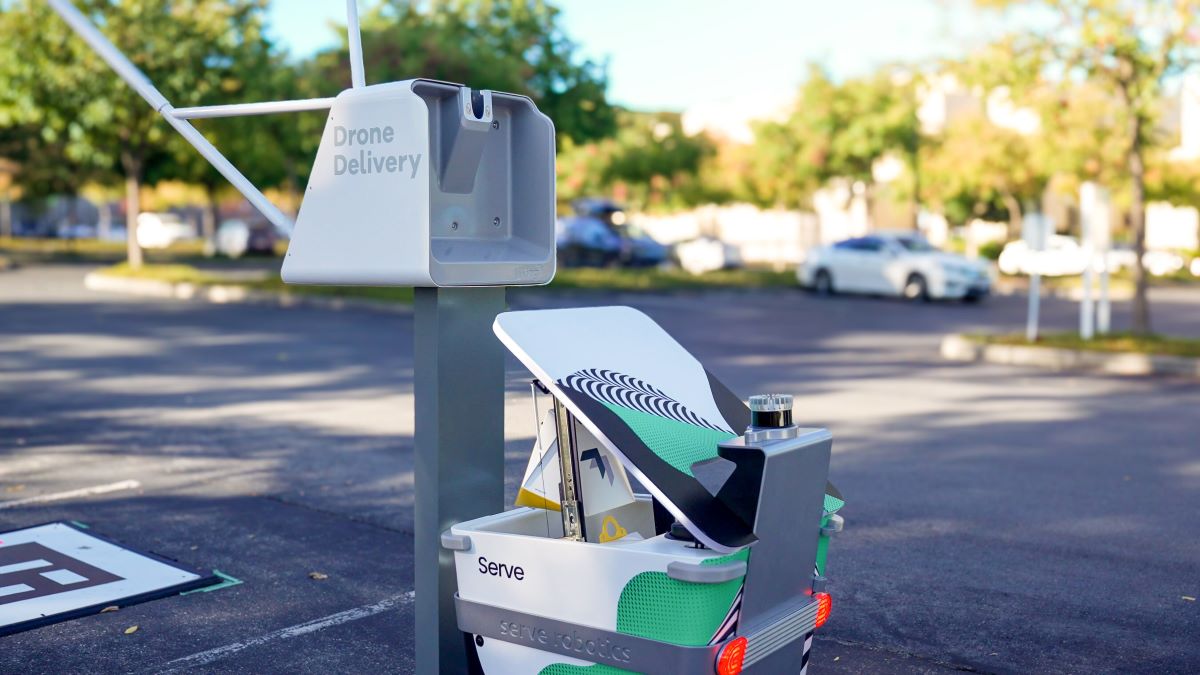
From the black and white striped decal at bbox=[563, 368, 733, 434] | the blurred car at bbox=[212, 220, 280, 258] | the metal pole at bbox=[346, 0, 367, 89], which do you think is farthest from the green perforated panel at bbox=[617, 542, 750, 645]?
the blurred car at bbox=[212, 220, 280, 258]

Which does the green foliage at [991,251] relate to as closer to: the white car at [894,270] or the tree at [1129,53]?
the white car at [894,270]

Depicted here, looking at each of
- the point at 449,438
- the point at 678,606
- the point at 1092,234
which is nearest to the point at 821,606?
the point at 678,606

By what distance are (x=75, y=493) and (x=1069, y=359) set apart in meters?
11.8

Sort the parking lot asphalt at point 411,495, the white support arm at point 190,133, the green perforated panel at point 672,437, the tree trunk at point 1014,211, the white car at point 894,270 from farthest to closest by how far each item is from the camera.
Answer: the tree trunk at point 1014,211
the white car at point 894,270
the parking lot asphalt at point 411,495
the white support arm at point 190,133
the green perforated panel at point 672,437

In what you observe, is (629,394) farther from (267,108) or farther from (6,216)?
(6,216)

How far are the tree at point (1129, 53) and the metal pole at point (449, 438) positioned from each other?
13387 millimetres

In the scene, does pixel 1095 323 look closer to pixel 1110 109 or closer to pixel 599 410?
pixel 1110 109

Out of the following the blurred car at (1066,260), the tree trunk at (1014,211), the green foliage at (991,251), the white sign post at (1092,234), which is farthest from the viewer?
the green foliage at (991,251)

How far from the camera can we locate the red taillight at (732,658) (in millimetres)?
3150

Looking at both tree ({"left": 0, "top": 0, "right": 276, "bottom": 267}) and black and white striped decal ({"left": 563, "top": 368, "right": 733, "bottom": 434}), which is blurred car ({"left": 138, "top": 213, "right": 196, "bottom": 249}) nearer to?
tree ({"left": 0, "top": 0, "right": 276, "bottom": 267})

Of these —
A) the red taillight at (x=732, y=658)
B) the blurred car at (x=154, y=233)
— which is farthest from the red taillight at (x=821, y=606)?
the blurred car at (x=154, y=233)

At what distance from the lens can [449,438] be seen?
3633 mm

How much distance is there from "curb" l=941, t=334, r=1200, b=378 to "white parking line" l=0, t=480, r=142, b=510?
36.3 ft

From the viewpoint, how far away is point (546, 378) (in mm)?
3344
